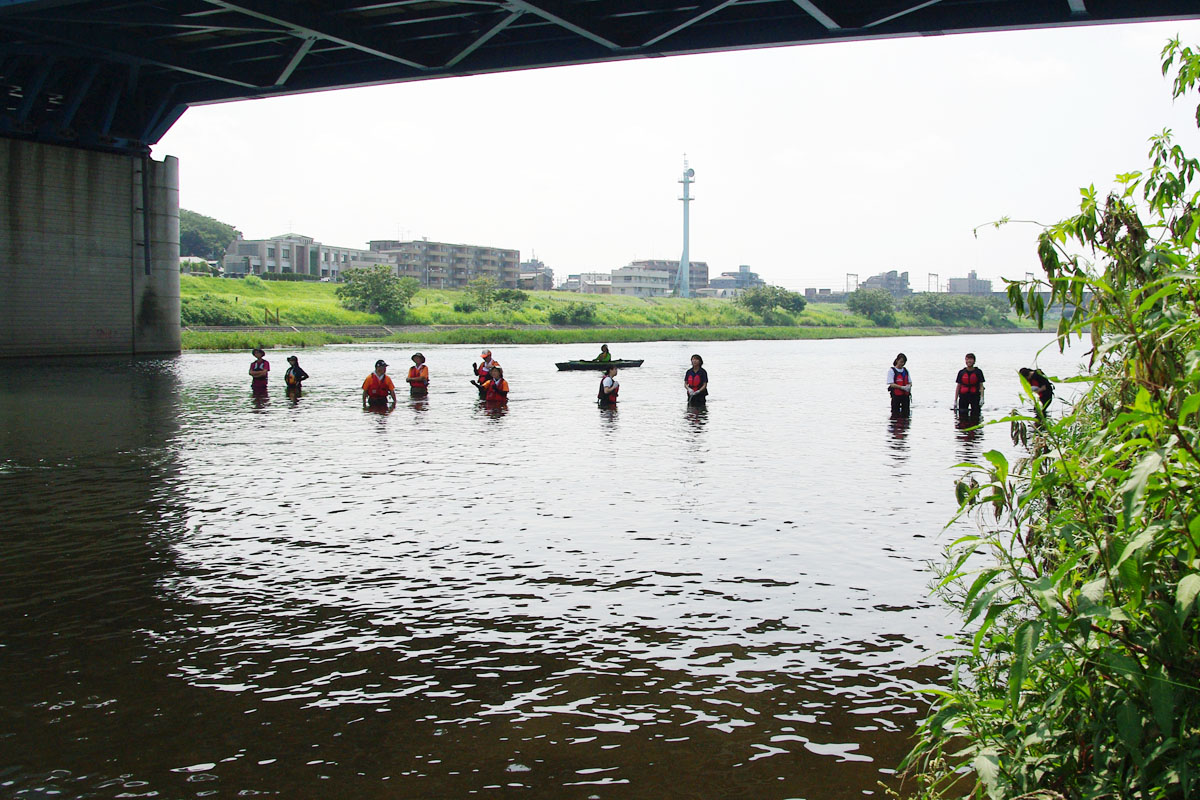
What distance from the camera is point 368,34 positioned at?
30391mm

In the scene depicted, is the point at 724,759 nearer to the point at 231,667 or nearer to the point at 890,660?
the point at 890,660

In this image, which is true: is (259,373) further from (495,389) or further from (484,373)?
(495,389)

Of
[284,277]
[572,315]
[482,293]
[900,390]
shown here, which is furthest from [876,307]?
[900,390]

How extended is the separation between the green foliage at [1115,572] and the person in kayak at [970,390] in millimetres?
19631

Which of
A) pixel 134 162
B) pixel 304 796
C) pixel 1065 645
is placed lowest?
pixel 304 796

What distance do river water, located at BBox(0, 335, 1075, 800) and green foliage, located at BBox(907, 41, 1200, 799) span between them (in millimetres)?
1417

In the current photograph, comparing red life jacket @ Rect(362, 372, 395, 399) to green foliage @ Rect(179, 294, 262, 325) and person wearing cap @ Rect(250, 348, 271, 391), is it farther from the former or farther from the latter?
green foliage @ Rect(179, 294, 262, 325)

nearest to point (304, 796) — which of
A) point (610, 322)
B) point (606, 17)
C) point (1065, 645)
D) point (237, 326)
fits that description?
point (1065, 645)

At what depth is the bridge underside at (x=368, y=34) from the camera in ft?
82.4

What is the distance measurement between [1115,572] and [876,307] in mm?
161388

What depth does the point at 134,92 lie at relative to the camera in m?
41.0

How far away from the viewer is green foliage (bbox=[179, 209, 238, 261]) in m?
184

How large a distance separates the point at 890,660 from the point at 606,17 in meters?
24.3

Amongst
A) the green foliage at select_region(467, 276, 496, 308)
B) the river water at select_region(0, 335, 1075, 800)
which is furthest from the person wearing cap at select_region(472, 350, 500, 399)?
the green foliage at select_region(467, 276, 496, 308)
